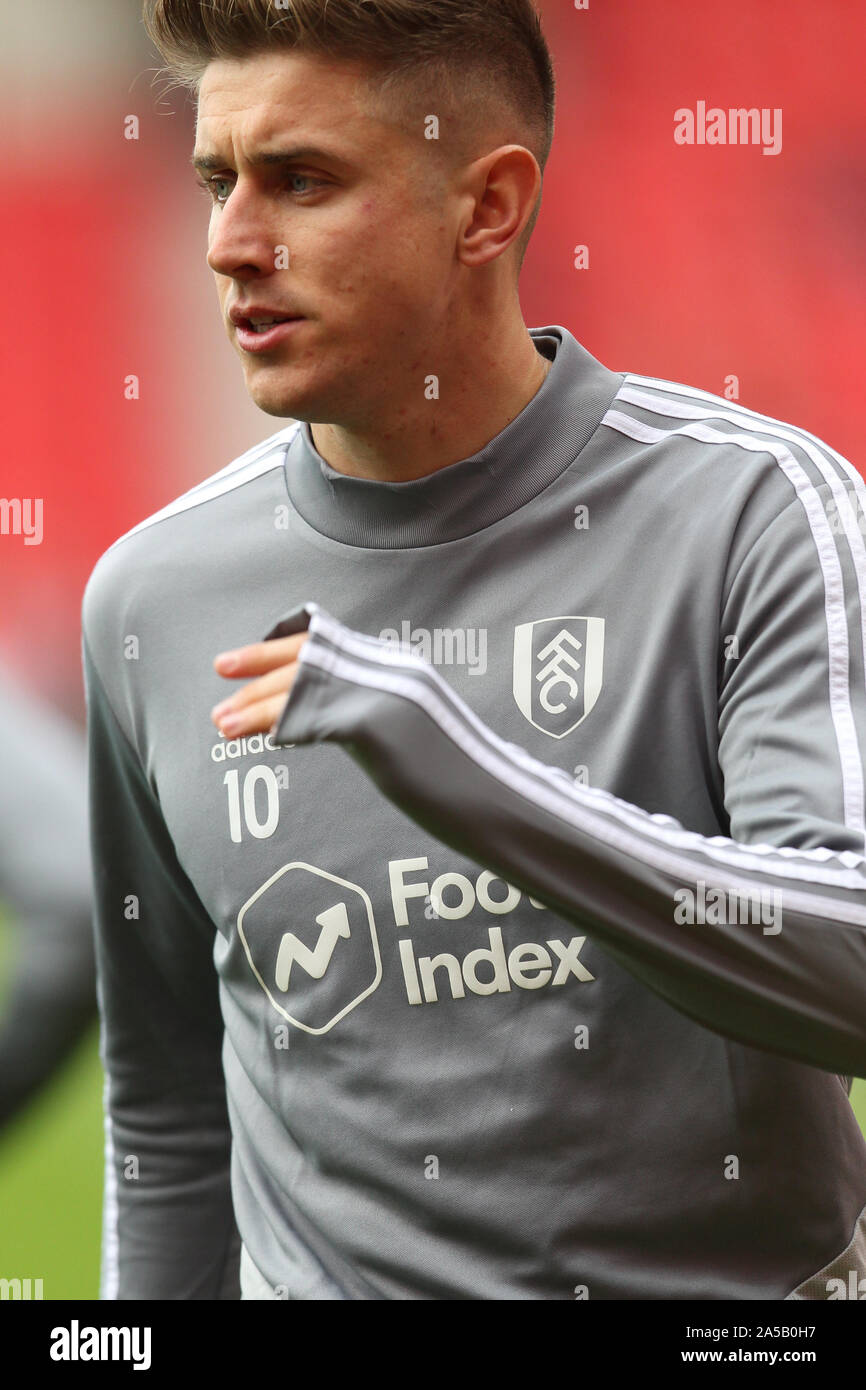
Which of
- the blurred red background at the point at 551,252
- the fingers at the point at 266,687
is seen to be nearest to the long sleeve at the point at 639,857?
the fingers at the point at 266,687

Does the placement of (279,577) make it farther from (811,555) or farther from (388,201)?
(811,555)

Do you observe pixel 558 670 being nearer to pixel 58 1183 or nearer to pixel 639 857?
pixel 639 857

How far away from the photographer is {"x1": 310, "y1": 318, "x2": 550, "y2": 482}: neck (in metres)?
0.96

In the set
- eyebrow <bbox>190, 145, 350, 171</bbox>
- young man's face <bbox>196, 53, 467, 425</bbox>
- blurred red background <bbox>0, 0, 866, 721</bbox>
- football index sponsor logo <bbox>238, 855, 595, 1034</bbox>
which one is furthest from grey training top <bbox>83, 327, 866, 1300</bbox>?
blurred red background <bbox>0, 0, 866, 721</bbox>

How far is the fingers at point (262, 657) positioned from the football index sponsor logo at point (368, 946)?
30 cm

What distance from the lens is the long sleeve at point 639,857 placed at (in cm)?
62

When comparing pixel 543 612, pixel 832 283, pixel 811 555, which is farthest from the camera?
pixel 832 283

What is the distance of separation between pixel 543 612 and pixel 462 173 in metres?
0.31

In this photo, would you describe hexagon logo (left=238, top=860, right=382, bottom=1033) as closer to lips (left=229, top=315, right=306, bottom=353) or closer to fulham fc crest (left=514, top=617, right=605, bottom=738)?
fulham fc crest (left=514, top=617, right=605, bottom=738)

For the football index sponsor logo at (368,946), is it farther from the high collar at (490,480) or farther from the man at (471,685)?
the high collar at (490,480)

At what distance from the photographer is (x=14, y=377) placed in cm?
187

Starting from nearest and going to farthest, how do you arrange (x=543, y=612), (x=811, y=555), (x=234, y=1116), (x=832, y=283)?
1. (x=811, y=555)
2. (x=543, y=612)
3. (x=234, y=1116)
4. (x=832, y=283)
